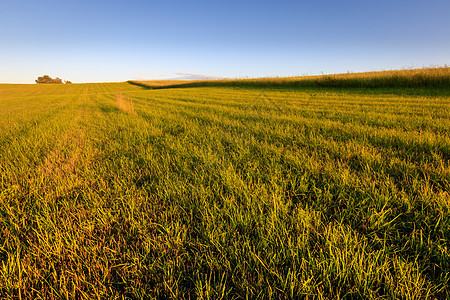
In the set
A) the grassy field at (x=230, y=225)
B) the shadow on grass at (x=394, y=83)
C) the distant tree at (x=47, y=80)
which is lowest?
the grassy field at (x=230, y=225)

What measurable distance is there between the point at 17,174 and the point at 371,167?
387 cm

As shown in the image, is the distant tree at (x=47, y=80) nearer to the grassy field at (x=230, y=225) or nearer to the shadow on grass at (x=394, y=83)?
the shadow on grass at (x=394, y=83)

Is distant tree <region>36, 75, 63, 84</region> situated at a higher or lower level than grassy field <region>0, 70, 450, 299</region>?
higher

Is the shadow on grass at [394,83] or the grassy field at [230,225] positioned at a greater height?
the shadow on grass at [394,83]

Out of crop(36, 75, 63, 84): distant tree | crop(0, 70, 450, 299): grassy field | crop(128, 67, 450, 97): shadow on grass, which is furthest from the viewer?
crop(36, 75, 63, 84): distant tree

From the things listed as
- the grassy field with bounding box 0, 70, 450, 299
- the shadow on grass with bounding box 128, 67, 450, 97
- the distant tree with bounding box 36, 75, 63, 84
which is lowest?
the grassy field with bounding box 0, 70, 450, 299

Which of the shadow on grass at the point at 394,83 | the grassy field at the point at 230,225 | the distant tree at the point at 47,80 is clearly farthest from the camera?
the distant tree at the point at 47,80

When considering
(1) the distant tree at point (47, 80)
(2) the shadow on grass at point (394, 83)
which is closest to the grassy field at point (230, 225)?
(2) the shadow on grass at point (394, 83)

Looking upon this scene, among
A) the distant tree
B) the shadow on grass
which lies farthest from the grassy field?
the distant tree

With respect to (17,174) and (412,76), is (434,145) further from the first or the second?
(412,76)

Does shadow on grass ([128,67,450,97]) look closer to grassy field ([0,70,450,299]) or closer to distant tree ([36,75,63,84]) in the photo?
grassy field ([0,70,450,299])

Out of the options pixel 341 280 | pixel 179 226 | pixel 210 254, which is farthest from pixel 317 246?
pixel 179 226

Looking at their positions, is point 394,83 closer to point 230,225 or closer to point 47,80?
point 230,225

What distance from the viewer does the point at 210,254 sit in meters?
1.01
